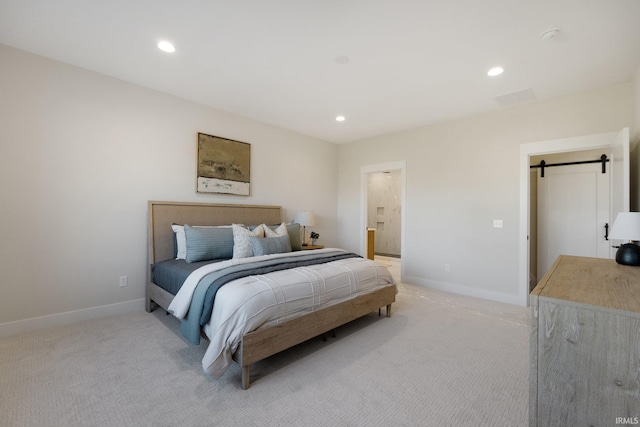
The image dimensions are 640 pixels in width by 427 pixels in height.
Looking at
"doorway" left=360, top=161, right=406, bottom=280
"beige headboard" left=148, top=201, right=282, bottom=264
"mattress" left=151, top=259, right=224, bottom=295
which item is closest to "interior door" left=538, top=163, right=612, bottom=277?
"doorway" left=360, top=161, right=406, bottom=280

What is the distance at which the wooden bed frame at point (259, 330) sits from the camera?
192 centimetres

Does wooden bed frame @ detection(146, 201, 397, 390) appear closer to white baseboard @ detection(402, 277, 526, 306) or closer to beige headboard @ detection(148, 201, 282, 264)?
beige headboard @ detection(148, 201, 282, 264)

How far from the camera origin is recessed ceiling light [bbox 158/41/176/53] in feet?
8.03

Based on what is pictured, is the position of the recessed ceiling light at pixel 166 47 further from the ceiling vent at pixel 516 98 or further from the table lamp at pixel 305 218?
the ceiling vent at pixel 516 98

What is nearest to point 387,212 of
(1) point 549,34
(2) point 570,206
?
(2) point 570,206

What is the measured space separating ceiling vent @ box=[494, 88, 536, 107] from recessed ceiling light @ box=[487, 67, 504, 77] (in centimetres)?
60

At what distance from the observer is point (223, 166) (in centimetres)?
404

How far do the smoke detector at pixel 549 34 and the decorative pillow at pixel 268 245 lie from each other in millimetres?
3143

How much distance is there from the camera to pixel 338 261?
3.00 metres

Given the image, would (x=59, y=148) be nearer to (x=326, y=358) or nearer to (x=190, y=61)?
(x=190, y=61)

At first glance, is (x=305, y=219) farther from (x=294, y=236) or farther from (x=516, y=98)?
(x=516, y=98)

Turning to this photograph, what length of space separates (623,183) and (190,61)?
432 cm

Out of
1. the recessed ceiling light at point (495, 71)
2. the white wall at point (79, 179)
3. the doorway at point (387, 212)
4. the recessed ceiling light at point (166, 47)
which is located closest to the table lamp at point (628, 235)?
the recessed ceiling light at point (495, 71)

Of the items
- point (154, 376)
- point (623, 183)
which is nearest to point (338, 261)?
point (154, 376)
